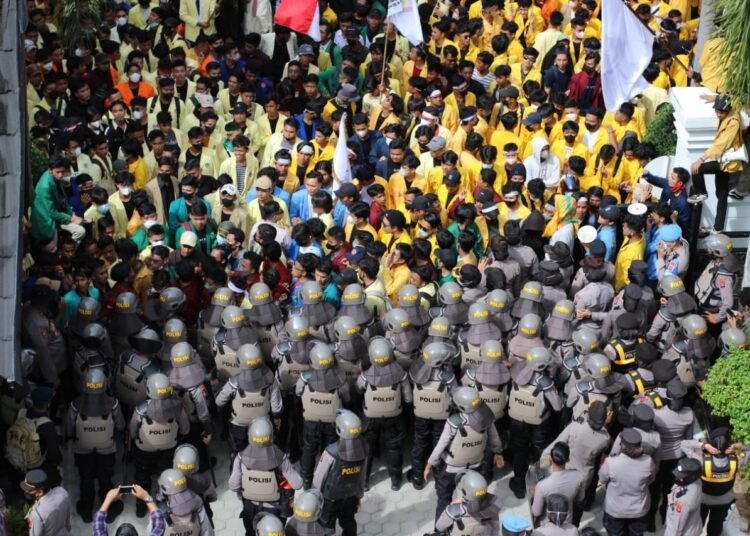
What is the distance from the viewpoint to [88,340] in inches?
480

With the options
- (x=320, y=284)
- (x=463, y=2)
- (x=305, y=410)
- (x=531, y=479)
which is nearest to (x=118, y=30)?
(x=463, y=2)

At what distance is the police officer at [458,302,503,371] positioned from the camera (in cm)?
1223

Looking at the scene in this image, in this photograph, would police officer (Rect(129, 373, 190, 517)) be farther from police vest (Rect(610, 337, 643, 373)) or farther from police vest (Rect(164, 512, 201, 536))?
Result: police vest (Rect(610, 337, 643, 373))

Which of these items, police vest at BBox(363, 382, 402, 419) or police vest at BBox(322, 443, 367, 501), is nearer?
police vest at BBox(322, 443, 367, 501)

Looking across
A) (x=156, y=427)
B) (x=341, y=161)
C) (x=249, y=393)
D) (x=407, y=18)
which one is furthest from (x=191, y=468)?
(x=407, y=18)

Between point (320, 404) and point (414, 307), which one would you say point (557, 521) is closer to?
point (320, 404)

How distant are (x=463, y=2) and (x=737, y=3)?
8508mm

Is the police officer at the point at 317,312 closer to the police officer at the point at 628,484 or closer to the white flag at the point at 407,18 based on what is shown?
the police officer at the point at 628,484

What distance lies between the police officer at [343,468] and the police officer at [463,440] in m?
0.74

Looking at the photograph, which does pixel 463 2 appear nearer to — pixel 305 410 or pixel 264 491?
pixel 305 410

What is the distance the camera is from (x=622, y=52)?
48.3 ft

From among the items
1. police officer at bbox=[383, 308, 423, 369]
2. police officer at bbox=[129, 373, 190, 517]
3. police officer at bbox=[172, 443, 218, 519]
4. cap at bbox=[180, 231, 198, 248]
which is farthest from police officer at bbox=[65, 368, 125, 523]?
Answer: police officer at bbox=[383, 308, 423, 369]

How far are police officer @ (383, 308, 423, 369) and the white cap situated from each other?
2.31 metres

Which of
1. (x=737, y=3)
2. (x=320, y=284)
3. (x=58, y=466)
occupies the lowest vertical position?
(x=58, y=466)
